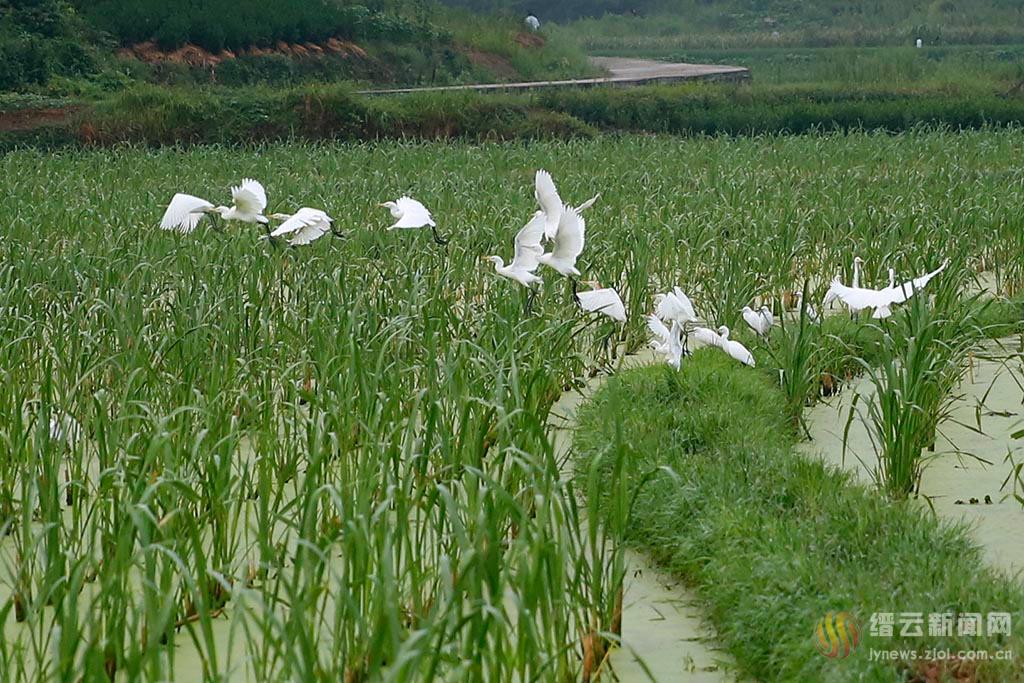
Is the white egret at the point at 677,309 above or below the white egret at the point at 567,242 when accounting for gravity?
below

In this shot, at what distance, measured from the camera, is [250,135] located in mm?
13211

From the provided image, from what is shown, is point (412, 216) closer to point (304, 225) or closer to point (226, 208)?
point (304, 225)

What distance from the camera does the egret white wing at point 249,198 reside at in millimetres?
4426

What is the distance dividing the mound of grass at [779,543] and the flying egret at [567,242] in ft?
1.59

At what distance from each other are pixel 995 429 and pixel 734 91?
11829mm

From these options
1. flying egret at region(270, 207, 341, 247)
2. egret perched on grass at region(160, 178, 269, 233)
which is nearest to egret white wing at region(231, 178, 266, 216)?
egret perched on grass at region(160, 178, 269, 233)

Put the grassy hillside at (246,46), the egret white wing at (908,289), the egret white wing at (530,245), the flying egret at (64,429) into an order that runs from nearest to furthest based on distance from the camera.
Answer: the flying egret at (64,429)
the egret white wing at (908,289)
the egret white wing at (530,245)
the grassy hillside at (246,46)

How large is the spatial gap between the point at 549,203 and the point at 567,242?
0.13 meters

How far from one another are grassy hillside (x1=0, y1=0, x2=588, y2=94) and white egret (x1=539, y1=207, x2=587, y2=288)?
40.5 feet

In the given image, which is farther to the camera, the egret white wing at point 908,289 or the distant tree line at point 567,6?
the distant tree line at point 567,6

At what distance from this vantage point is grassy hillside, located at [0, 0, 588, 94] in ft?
53.0

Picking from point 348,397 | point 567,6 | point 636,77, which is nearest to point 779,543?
point 348,397

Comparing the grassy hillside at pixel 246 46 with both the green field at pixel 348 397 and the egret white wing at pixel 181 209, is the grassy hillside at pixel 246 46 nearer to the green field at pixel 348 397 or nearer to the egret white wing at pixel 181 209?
the green field at pixel 348 397

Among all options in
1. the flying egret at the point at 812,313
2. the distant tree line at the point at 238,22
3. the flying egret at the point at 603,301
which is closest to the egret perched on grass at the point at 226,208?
the flying egret at the point at 603,301
